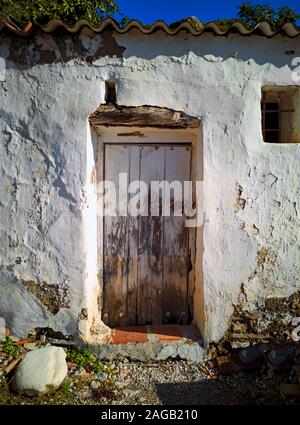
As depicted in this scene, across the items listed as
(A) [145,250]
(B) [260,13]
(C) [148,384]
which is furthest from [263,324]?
(B) [260,13]

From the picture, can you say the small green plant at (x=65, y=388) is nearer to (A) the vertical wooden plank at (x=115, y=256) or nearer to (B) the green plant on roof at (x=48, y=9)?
(A) the vertical wooden plank at (x=115, y=256)

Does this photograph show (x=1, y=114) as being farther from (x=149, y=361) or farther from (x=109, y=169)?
(x=149, y=361)

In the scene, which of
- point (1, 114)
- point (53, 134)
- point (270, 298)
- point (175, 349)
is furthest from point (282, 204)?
point (1, 114)

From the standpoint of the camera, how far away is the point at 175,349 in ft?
10.4

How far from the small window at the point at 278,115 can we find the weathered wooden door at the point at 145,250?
0.89 m

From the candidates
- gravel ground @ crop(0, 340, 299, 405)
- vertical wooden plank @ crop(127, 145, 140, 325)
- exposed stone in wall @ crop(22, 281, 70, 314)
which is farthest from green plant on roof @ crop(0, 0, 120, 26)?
gravel ground @ crop(0, 340, 299, 405)

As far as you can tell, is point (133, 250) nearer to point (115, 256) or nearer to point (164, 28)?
point (115, 256)

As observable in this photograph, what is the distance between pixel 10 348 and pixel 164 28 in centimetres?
336

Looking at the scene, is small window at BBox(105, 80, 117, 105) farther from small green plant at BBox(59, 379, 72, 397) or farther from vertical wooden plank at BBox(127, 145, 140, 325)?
small green plant at BBox(59, 379, 72, 397)

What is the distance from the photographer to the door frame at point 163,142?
3.38 meters

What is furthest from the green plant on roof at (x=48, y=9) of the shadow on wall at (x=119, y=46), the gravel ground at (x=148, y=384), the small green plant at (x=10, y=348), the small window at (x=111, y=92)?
the gravel ground at (x=148, y=384)

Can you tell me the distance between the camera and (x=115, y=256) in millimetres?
3551

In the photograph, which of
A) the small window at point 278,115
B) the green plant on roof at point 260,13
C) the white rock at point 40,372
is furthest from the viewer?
the green plant on roof at point 260,13
